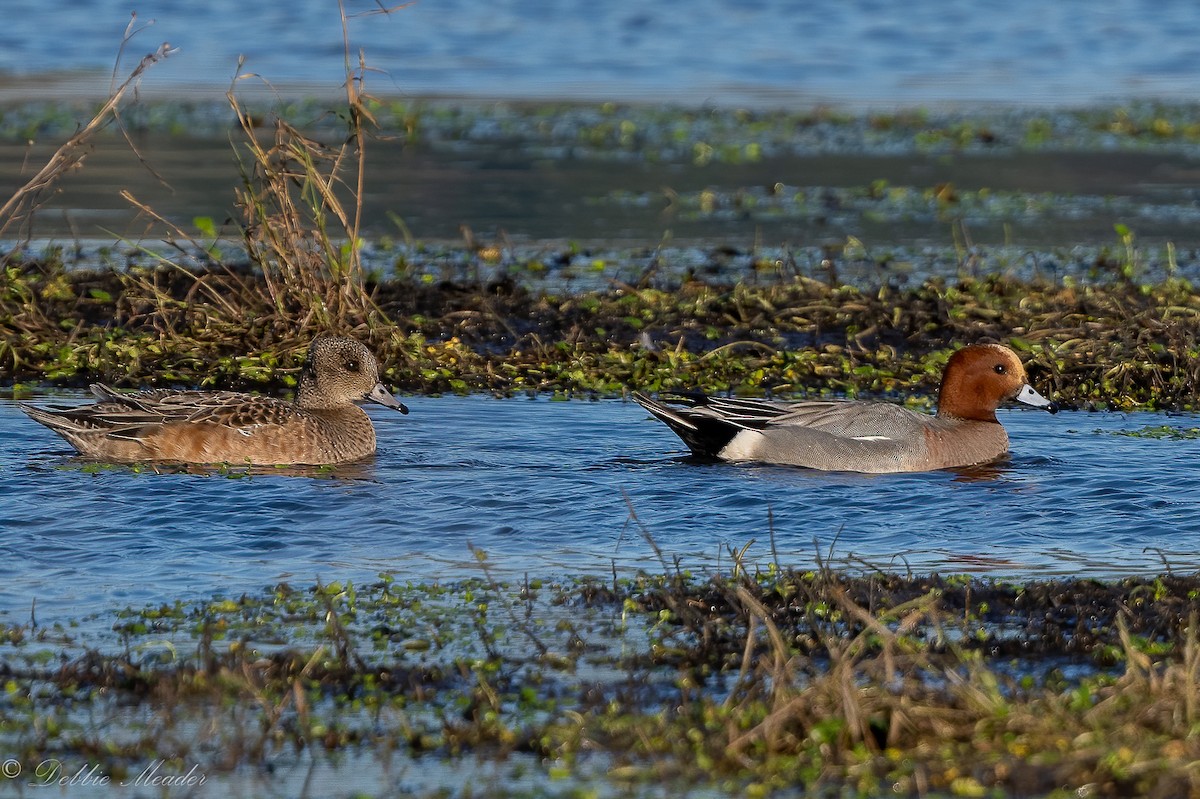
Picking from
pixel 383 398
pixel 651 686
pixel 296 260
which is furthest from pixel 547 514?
pixel 296 260

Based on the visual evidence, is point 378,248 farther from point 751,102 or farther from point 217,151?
point 751,102

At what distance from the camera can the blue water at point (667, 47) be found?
26500 millimetres

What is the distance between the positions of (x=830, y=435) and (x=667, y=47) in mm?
21648

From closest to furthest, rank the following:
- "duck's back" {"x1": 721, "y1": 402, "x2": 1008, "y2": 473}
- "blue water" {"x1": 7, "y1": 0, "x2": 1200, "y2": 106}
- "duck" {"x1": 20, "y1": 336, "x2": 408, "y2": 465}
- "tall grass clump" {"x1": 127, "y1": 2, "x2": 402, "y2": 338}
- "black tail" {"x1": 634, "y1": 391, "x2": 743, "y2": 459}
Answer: "duck" {"x1": 20, "y1": 336, "x2": 408, "y2": 465} < "duck's back" {"x1": 721, "y1": 402, "x2": 1008, "y2": 473} < "black tail" {"x1": 634, "y1": 391, "x2": 743, "y2": 459} < "tall grass clump" {"x1": 127, "y1": 2, "x2": 402, "y2": 338} < "blue water" {"x1": 7, "y1": 0, "x2": 1200, "y2": 106}

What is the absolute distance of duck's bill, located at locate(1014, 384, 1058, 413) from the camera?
31.3 ft

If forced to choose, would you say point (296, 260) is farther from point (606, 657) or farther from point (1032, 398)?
point (606, 657)

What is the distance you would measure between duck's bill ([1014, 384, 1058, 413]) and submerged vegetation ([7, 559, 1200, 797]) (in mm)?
3214

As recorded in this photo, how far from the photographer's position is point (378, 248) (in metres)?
14.9

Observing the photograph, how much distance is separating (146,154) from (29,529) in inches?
534

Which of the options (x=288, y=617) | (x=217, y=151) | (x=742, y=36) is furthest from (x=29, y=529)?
(x=742, y=36)

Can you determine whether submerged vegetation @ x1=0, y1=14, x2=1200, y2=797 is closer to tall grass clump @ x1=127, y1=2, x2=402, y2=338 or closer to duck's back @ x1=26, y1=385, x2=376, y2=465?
tall grass clump @ x1=127, y1=2, x2=402, y2=338

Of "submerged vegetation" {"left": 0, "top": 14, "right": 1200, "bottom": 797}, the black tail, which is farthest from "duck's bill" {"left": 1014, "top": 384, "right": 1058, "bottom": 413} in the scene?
the black tail

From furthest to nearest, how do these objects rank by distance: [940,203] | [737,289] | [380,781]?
[940,203] → [737,289] → [380,781]

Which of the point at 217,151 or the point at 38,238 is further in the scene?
the point at 217,151
